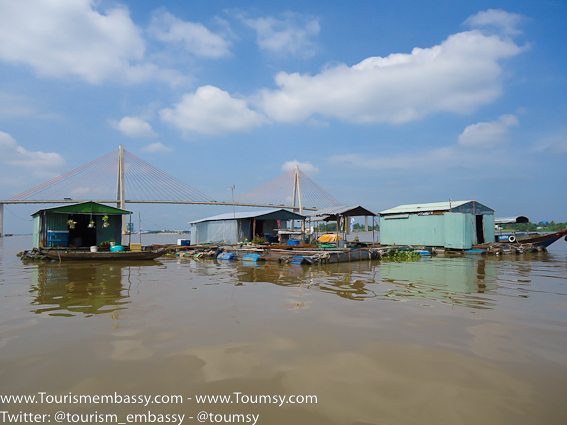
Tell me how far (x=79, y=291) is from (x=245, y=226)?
16.5 meters

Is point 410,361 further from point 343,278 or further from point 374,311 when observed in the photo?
point 343,278

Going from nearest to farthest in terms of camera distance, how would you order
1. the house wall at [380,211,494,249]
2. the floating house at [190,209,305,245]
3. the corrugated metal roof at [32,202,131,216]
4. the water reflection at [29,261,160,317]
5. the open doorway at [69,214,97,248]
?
the water reflection at [29,261,160,317]
the corrugated metal roof at [32,202,131,216]
the open doorway at [69,214,97,248]
the house wall at [380,211,494,249]
the floating house at [190,209,305,245]

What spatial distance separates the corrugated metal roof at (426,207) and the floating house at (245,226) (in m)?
7.50

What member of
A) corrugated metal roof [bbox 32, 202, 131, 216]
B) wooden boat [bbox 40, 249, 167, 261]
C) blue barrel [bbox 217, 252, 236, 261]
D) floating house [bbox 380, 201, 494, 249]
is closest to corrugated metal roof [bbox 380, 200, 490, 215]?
floating house [bbox 380, 201, 494, 249]

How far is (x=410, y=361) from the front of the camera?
14.2ft

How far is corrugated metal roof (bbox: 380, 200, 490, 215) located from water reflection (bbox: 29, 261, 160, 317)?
64.4 feet

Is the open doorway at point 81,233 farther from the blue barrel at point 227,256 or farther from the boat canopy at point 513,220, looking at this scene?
the boat canopy at point 513,220

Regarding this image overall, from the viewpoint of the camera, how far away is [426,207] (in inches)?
959

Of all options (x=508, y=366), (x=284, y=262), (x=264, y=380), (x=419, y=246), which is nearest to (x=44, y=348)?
(x=264, y=380)

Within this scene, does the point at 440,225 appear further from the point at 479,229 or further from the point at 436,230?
the point at 479,229

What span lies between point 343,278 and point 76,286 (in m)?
8.49

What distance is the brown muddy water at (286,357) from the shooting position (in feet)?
10.8

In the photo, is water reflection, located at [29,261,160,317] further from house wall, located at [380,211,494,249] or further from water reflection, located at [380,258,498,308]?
house wall, located at [380,211,494,249]

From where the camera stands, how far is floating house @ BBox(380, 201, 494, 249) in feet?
71.5
